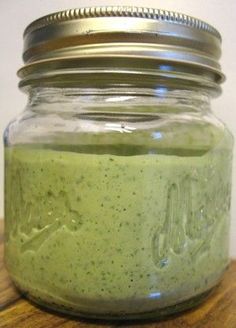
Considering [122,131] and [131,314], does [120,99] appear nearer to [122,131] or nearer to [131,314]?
[122,131]

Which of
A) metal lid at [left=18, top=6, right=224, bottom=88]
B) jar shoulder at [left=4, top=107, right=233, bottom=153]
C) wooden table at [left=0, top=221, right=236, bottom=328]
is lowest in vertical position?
wooden table at [left=0, top=221, right=236, bottom=328]

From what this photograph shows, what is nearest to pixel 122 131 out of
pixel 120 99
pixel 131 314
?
pixel 120 99

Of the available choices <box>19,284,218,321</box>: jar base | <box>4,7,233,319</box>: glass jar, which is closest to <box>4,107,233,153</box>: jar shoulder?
<box>4,7,233,319</box>: glass jar

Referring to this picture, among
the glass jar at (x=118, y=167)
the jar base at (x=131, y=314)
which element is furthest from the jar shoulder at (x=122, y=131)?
the jar base at (x=131, y=314)

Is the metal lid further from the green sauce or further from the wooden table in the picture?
the wooden table

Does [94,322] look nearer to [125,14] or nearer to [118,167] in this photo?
[118,167]

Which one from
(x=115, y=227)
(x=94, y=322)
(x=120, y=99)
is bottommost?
(x=94, y=322)

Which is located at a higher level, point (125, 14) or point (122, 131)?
point (125, 14)
